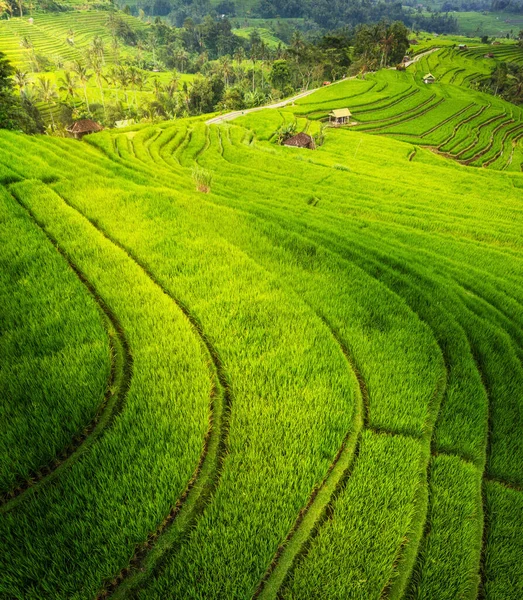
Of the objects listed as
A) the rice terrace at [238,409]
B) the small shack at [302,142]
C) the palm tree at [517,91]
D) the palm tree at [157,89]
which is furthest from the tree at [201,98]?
the rice terrace at [238,409]

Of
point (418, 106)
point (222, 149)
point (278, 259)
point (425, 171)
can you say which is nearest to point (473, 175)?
point (425, 171)

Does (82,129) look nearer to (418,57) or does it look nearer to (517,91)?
(517,91)

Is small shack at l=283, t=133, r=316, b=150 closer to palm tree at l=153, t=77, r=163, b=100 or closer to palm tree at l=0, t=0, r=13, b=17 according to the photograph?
palm tree at l=153, t=77, r=163, b=100

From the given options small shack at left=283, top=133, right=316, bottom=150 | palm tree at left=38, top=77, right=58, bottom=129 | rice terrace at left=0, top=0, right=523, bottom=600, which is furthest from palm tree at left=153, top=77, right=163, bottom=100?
rice terrace at left=0, top=0, right=523, bottom=600

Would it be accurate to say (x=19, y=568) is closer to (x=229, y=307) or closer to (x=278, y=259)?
(x=229, y=307)

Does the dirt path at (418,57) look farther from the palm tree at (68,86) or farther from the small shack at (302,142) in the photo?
the palm tree at (68,86)

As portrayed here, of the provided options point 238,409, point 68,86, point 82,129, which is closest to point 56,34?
point 68,86
